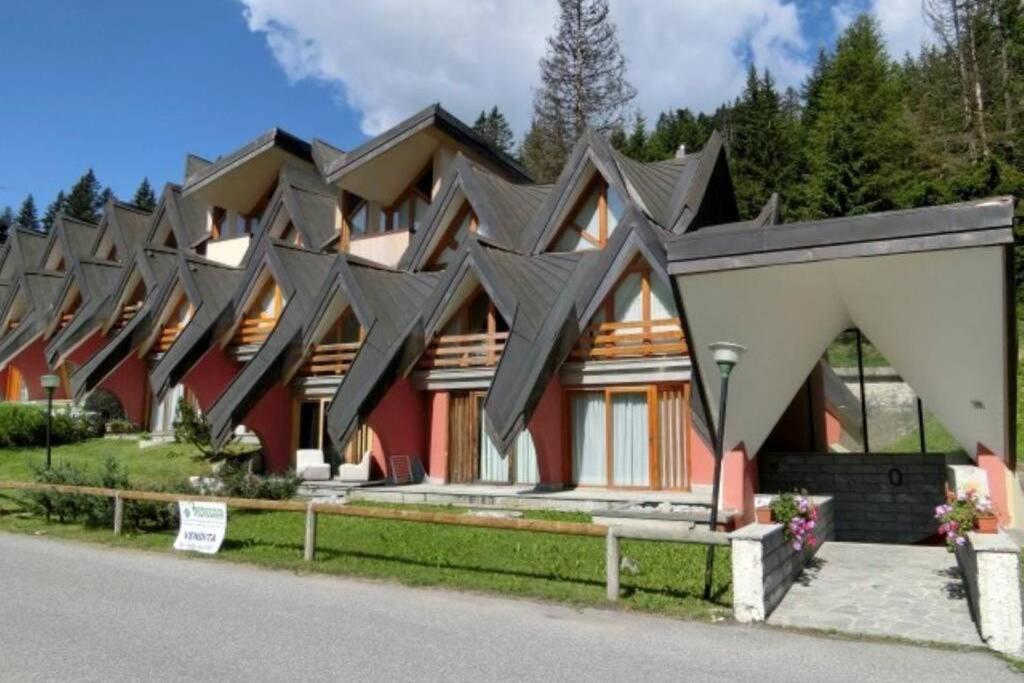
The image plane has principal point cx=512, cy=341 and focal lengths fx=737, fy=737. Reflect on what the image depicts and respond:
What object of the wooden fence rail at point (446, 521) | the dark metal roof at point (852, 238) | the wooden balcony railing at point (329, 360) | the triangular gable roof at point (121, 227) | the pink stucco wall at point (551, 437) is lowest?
the wooden fence rail at point (446, 521)

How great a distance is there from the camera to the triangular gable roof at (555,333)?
1455 centimetres

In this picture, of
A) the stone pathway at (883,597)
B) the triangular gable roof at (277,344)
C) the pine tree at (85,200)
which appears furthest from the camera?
the pine tree at (85,200)

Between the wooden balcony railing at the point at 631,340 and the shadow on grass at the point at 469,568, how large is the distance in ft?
24.8

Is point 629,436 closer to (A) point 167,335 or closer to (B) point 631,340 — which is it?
(B) point 631,340

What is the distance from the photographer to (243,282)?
2152 centimetres

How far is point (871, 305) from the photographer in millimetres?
9469

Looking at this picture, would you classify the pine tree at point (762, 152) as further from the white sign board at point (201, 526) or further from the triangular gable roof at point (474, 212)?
the white sign board at point (201, 526)

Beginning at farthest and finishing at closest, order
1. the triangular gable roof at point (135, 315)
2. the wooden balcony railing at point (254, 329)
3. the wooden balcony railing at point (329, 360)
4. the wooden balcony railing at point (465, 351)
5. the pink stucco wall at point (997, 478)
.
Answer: the triangular gable roof at point (135, 315), the wooden balcony railing at point (254, 329), the wooden balcony railing at point (329, 360), the wooden balcony railing at point (465, 351), the pink stucco wall at point (997, 478)

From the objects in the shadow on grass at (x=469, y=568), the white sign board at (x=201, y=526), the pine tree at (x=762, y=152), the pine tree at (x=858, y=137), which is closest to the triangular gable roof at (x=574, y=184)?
the shadow on grass at (x=469, y=568)

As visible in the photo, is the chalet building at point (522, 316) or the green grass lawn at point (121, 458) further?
the green grass lawn at point (121, 458)

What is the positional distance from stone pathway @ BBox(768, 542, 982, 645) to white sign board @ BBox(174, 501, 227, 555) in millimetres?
7261

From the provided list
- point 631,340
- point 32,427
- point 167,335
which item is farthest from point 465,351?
point 32,427

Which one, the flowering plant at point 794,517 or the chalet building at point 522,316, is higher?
the chalet building at point 522,316

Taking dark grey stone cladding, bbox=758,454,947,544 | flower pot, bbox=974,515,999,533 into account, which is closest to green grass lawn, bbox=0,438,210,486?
dark grey stone cladding, bbox=758,454,947,544
